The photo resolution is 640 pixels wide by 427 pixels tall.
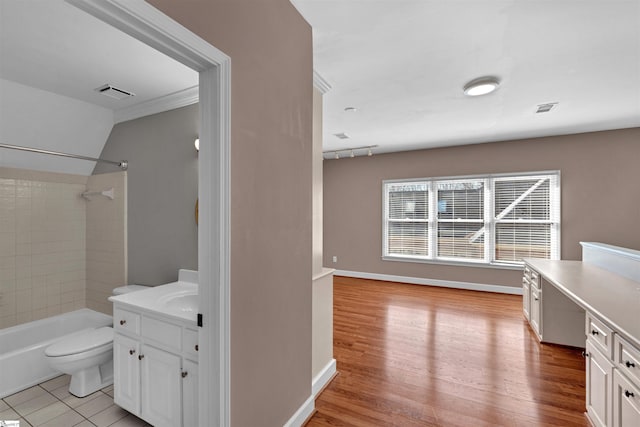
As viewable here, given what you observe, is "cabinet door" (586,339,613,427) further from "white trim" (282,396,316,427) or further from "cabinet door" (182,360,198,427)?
"cabinet door" (182,360,198,427)

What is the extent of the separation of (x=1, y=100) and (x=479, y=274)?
6406 mm

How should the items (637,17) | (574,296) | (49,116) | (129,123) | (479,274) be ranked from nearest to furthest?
1. (637,17)
2. (574,296)
3. (49,116)
4. (129,123)
5. (479,274)

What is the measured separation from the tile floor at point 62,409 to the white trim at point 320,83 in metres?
2.87

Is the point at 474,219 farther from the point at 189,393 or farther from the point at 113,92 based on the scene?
the point at 113,92

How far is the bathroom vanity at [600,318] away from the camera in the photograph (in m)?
1.38

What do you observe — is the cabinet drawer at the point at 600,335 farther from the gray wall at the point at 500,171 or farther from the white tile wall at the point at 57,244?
the white tile wall at the point at 57,244

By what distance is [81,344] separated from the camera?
6.98ft

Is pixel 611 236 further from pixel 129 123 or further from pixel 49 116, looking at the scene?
pixel 49 116

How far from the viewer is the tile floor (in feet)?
6.23

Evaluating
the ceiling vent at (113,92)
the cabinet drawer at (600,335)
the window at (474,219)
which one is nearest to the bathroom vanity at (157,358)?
the ceiling vent at (113,92)

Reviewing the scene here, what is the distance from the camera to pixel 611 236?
4.11 m

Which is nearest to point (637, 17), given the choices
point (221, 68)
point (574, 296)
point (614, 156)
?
point (574, 296)

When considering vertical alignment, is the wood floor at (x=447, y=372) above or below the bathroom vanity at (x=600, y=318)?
below

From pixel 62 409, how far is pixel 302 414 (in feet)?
5.86
